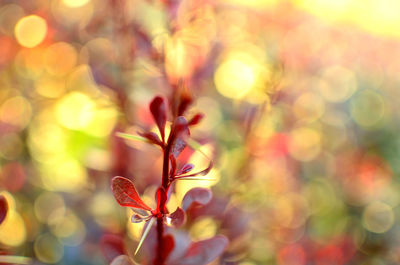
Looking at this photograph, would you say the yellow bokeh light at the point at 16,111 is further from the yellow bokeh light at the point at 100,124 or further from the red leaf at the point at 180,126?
the red leaf at the point at 180,126

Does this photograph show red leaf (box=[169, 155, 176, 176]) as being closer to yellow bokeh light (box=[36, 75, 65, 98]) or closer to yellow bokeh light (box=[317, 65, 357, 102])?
yellow bokeh light (box=[36, 75, 65, 98])

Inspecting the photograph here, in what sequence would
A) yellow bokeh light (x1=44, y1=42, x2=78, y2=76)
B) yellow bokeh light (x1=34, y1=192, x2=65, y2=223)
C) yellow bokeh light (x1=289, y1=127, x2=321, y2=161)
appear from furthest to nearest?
yellow bokeh light (x1=44, y1=42, x2=78, y2=76) < yellow bokeh light (x1=289, y1=127, x2=321, y2=161) < yellow bokeh light (x1=34, y1=192, x2=65, y2=223)

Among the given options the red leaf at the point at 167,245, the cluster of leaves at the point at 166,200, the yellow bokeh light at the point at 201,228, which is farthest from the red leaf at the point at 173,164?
the yellow bokeh light at the point at 201,228

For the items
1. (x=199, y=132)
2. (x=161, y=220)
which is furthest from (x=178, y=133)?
(x=199, y=132)

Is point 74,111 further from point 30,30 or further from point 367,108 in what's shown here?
point 367,108

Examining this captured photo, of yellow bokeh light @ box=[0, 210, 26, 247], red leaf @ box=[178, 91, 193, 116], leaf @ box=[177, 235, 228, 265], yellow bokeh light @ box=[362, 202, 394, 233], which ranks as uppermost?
red leaf @ box=[178, 91, 193, 116]

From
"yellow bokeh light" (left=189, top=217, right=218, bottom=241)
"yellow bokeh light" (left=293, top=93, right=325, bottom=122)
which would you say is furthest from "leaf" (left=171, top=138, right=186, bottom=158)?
"yellow bokeh light" (left=293, top=93, right=325, bottom=122)

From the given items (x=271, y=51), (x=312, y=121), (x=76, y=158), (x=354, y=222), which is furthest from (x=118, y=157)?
(x=312, y=121)
